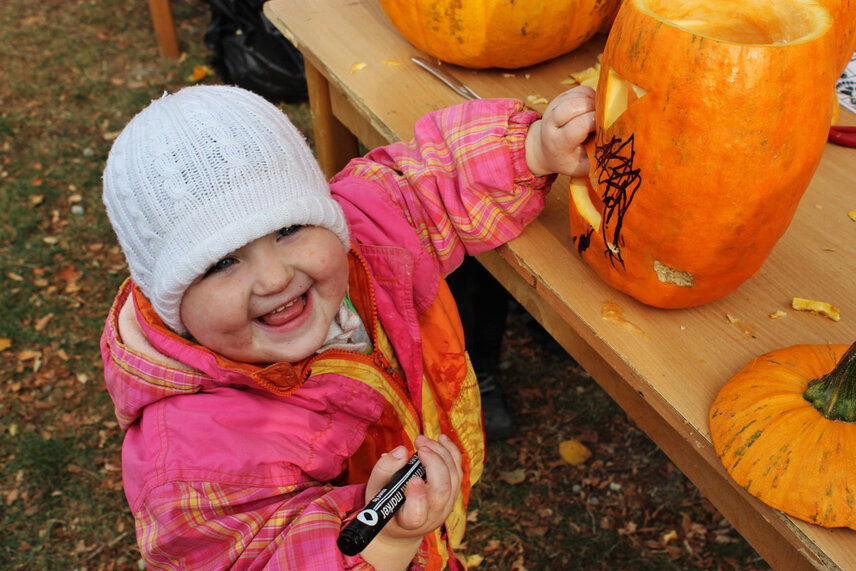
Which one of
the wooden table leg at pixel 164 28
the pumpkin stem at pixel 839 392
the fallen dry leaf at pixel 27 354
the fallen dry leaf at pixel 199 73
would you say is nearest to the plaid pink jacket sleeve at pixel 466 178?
the pumpkin stem at pixel 839 392

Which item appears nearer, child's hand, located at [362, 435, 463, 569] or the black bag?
child's hand, located at [362, 435, 463, 569]

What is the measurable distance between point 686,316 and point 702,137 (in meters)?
0.34

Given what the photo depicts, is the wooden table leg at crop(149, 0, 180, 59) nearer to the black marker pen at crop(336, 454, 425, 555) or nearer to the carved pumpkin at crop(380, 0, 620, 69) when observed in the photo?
the carved pumpkin at crop(380, 0, 620, 69)

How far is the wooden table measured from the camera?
112 cm

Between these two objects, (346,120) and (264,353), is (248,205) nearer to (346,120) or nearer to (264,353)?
(264,353)

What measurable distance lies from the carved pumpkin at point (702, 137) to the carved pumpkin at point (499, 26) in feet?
1.43

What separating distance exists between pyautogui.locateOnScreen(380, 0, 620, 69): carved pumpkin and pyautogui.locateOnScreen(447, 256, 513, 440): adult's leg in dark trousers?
569 millimetres

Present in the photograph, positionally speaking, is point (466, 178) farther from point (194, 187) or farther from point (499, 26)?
point (194, 187)

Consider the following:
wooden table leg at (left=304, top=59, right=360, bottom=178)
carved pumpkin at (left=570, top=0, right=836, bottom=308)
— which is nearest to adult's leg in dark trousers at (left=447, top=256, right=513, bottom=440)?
wooden table leg at (left=304, top=59, right=360, bottom=178)

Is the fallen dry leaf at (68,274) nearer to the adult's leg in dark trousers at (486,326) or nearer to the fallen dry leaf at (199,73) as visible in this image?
the fallen dry leaf at (199,73)

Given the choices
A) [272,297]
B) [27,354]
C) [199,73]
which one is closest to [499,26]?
[272,297]

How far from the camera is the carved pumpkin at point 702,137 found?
3.26ft

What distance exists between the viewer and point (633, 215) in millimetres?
1156

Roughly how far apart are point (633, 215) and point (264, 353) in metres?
0.59
